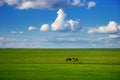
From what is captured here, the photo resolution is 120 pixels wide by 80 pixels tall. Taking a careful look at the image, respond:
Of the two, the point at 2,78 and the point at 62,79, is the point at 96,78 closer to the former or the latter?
the point at 62,79

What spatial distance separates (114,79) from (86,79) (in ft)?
5.16

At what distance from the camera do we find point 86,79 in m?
15.0

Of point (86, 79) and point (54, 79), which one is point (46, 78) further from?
point (86, 79)

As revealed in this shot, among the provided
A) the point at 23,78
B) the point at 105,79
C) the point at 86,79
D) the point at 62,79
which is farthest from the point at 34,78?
the point at 105,79

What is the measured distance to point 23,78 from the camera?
50.3ft

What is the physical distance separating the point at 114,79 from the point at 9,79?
5.77 metres

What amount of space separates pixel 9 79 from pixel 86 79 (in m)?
4.20

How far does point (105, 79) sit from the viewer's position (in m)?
15.2

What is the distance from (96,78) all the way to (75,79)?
4.23 feet

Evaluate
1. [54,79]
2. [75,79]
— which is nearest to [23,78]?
[54,79]

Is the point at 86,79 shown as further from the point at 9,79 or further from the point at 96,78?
the point at 9,79

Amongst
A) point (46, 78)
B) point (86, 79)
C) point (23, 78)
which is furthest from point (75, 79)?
point (23, 78)

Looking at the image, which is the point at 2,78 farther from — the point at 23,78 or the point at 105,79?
the point at 105,79

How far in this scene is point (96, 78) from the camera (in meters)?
15.6
